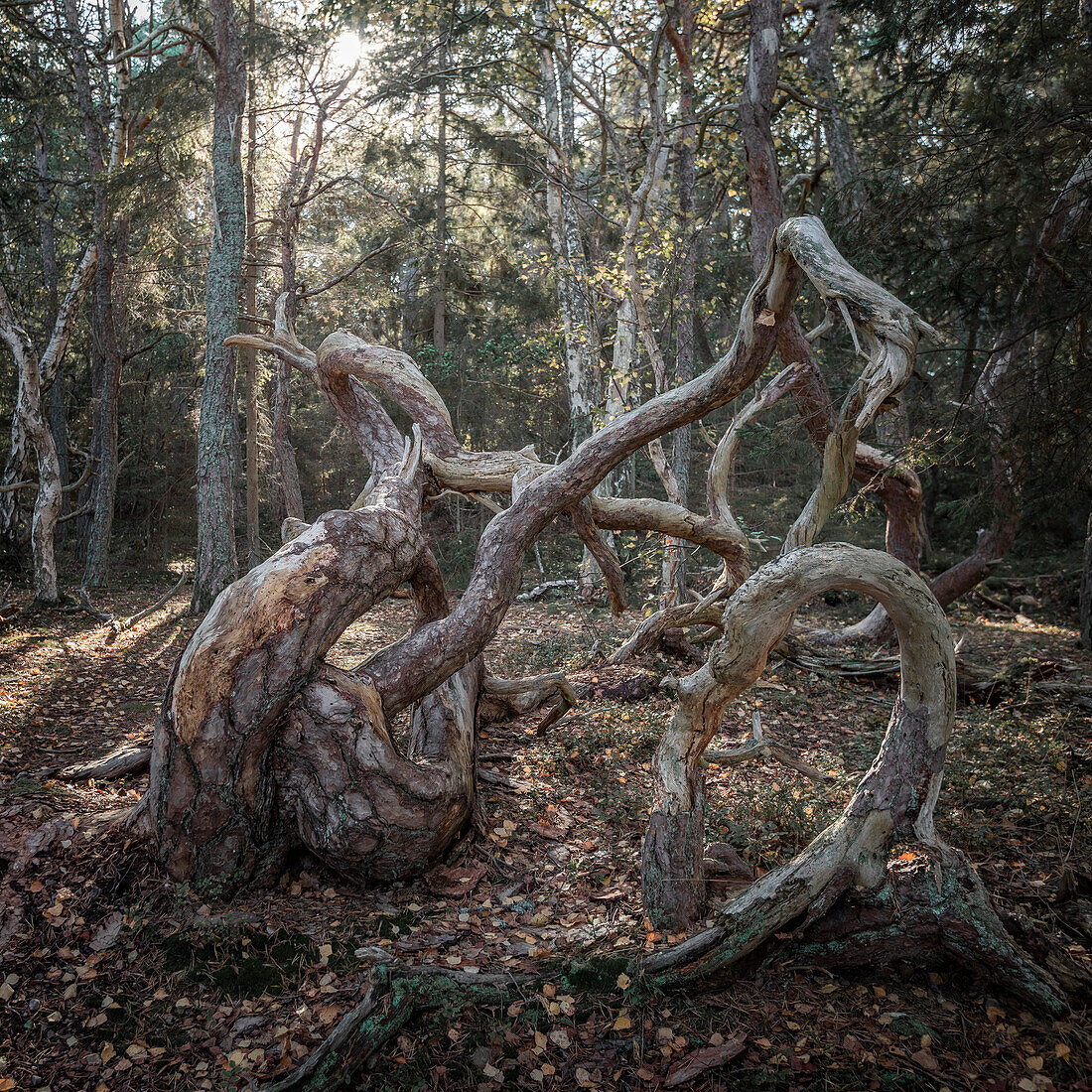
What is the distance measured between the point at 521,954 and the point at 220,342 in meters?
8.86

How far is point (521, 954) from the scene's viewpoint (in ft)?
11.4

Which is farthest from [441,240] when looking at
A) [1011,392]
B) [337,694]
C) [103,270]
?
[337,694]

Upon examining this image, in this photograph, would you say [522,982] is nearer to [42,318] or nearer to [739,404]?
[739,404]

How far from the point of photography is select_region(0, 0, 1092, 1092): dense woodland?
3.02m

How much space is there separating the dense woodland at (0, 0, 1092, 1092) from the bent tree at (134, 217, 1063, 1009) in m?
0.02

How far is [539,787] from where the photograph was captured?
17.5 feet

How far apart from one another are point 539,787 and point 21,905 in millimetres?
3076

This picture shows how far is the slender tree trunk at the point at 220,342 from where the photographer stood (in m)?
9.74

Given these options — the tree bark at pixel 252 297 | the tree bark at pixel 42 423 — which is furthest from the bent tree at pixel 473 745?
the tree bark at pixel 252 297

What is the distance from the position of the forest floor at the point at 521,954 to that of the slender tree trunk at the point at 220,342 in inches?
163

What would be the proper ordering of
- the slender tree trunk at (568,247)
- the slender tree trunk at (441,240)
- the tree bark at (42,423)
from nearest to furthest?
the tree bark at (42,423)
the slender tree trunk at (568,247)
the slender tree trunk at (441,240)

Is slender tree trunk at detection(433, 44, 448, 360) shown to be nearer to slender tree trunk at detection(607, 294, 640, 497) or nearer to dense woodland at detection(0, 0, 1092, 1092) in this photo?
dense woodland at detection(0, 0, 1092, 1092)

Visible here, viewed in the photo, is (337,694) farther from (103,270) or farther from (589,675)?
(103,270)

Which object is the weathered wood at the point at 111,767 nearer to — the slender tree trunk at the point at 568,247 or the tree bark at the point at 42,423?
the tree bark at the point at 42,423
